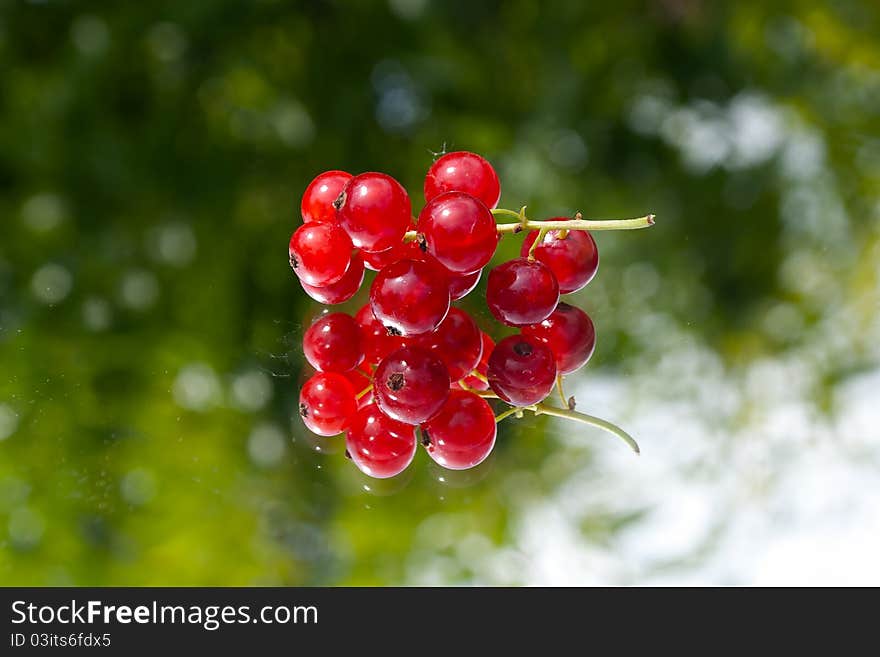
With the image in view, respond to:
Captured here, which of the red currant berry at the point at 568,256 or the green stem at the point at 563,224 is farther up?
the red currant berry at the point at 568,256

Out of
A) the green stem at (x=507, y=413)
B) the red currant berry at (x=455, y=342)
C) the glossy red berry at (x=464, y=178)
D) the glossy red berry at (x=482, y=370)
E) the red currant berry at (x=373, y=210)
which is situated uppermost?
the glossy red berry at (x=464, y=178)

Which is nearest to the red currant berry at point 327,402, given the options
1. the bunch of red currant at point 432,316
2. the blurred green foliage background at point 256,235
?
the bunch of red currant at point 432,316

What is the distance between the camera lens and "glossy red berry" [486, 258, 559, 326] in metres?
0.26

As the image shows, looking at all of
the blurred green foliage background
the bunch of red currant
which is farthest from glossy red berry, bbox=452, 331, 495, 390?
the blurred green foliage background

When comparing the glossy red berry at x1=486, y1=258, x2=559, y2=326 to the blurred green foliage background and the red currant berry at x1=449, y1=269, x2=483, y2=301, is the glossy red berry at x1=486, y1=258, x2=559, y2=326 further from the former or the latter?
the blurred green foliage background

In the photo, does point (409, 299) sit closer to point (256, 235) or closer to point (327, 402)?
point (327, 402)

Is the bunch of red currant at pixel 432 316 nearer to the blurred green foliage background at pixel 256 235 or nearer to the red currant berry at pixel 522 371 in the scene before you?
the red currant berry at pixel 522 371

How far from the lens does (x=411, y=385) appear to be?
0.26m

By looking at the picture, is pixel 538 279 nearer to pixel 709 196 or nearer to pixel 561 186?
pixel 561 186

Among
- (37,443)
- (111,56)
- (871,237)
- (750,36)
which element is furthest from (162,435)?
(871,237)

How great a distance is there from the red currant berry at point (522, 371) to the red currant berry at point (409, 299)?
4 cm

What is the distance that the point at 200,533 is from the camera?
2.47 feet

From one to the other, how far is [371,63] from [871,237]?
74cm

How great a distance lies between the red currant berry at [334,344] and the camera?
286 millimetres
